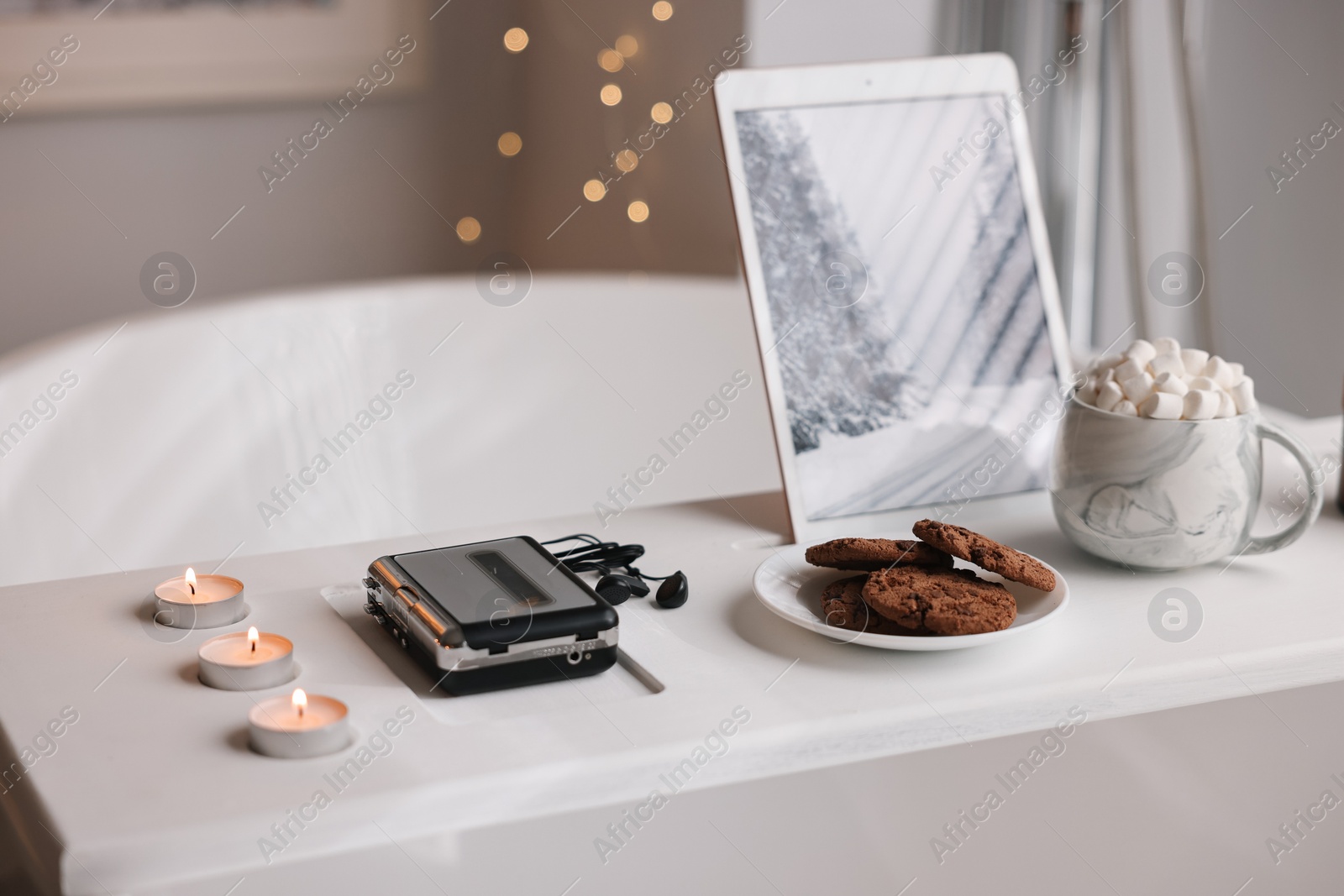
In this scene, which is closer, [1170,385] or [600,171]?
[1170,385]

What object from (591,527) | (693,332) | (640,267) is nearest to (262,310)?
(693,332)

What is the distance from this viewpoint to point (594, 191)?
252 cm

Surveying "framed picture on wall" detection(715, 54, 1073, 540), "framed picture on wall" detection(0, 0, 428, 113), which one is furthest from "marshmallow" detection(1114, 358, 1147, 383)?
"framed picture on wall" detection(0, 0, 428, 113)

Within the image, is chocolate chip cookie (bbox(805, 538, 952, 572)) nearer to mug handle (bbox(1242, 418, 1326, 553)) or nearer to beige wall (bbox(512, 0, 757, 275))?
mug handle (bbox(1242, 418, 1326, 553))

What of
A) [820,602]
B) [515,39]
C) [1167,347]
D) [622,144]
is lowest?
[820,602]

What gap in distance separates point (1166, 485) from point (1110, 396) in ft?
0.20

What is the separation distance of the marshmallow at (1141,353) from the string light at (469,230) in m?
2.09

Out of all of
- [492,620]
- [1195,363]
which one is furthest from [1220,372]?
[492,620]

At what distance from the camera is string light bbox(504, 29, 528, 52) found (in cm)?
262

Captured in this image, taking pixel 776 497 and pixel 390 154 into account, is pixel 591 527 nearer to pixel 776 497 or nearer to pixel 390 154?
pixel 776 497

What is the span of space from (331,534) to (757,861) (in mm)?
722

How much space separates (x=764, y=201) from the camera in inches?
33.1

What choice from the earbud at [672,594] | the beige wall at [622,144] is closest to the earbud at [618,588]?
the earbud at [672,594]

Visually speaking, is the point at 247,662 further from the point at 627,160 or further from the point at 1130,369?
the point at 627,160
